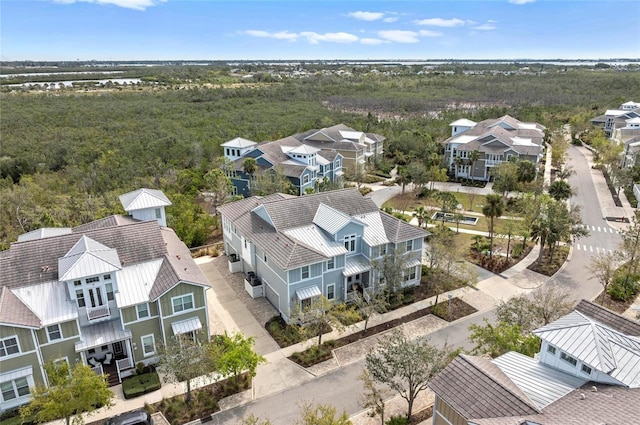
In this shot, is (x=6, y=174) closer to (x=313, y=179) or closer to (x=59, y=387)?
(x=313, y=179)

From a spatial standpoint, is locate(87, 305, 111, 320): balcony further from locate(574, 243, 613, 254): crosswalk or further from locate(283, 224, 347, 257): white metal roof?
locate(574, 243, 613, 254): crosswalk

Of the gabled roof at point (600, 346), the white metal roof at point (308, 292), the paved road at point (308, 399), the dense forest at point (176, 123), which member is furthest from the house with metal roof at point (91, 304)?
the gabled roof at point (600, 346)

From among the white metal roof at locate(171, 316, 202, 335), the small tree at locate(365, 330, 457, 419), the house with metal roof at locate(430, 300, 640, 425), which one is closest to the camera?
the house with metal roof at locate(430, 300, 640, 425)

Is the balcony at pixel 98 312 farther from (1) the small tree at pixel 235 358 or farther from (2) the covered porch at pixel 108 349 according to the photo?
(1) the small tree at pixel 235 358

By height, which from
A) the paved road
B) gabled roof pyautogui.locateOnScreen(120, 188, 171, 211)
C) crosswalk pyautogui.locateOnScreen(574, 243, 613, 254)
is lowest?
the paved road

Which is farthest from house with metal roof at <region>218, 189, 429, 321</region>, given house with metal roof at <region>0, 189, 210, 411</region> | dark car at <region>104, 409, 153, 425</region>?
dark car at <region>104, 409, 153, 425</region>

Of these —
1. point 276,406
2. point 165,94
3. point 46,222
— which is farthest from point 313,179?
point 165,94
